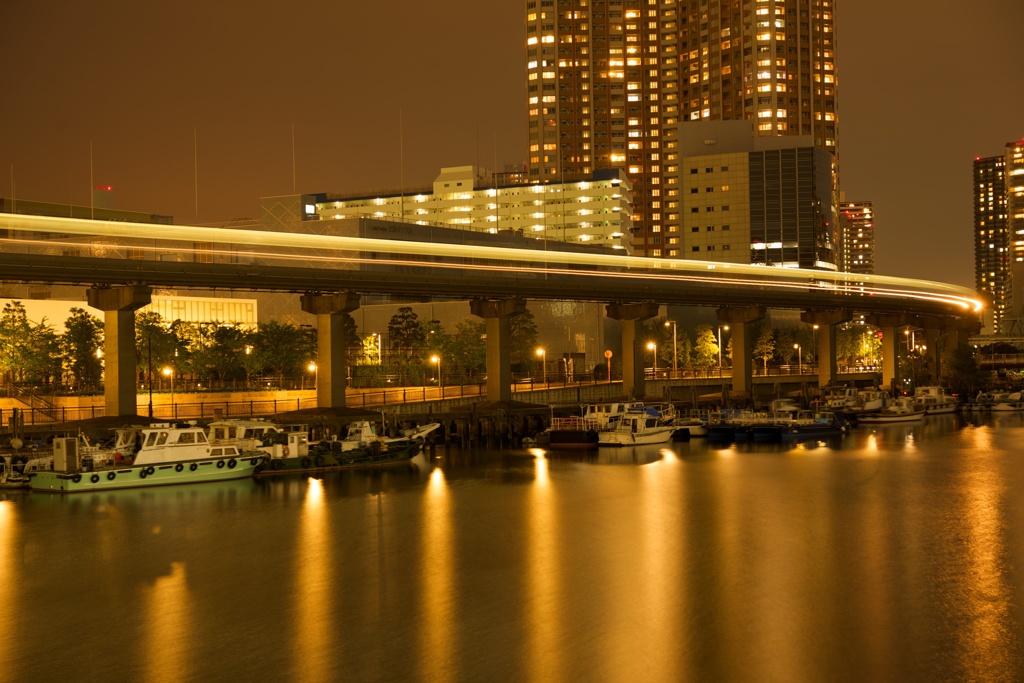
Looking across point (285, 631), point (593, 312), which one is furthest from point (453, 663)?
point (593, 312)

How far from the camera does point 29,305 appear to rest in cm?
9394

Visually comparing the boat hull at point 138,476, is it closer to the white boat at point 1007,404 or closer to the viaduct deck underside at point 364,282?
the viaduct deck underside at point 364,282

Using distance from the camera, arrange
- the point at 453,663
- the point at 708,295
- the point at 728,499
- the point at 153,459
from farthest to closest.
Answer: the point at 708,295 → the point at 153,459 → the point at 728,499 → the point at 453,663

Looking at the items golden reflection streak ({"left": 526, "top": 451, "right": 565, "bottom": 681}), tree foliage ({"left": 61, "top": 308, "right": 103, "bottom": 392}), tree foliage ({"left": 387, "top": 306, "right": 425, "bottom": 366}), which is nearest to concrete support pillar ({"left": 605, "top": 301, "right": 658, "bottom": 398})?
tree foliage ({"left": 387, "top": 306, "right": 425, "bottom": 366})

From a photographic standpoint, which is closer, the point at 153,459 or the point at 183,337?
the point at 153,459

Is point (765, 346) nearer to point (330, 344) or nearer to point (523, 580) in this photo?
point (330, 344)

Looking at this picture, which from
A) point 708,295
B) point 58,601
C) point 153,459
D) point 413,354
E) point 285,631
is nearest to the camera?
point 285,631

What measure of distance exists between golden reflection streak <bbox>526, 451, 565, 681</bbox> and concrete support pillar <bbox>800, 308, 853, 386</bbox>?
218 ft

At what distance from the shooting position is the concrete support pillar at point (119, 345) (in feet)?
180

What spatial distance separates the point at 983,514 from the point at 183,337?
7125 centimetres

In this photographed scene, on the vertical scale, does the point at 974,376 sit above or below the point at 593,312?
below

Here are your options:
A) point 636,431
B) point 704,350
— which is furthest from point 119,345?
point 704,350

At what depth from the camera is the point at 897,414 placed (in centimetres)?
8406

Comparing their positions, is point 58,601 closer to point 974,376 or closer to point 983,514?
point 983,514
